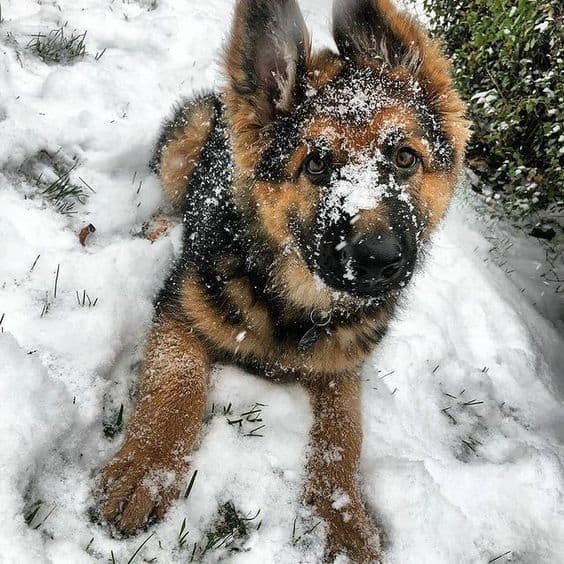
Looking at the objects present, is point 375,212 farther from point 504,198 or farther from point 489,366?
point 504,198

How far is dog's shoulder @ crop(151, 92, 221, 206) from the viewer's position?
153 inches

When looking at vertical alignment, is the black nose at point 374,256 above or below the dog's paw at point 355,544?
above

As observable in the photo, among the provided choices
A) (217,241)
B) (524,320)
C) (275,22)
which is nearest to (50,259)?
(217,241)

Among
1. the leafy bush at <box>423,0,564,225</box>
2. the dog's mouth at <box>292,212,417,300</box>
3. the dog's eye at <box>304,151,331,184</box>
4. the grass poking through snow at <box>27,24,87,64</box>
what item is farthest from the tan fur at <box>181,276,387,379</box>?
the grass poking through snow at <box>27,24,87,64</box>

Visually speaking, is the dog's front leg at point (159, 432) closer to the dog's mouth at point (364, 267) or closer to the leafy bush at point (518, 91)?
the dog's mouth at point (364, 267)

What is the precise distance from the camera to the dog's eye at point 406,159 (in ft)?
8.00

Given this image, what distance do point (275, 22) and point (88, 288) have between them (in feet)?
5.34

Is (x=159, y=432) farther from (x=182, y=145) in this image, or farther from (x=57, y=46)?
(x=57, y=46)

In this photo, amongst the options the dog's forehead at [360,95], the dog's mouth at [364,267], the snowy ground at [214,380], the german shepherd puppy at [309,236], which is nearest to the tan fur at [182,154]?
the snowy ground at [214,380]

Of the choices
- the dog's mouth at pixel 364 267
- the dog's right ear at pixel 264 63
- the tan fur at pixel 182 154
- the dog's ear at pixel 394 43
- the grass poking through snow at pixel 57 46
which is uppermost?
the dog's ear at pixel 394 43

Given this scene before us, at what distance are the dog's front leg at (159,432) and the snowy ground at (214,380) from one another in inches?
3.4

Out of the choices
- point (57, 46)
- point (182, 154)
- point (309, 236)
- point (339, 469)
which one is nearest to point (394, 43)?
point (309, 236)

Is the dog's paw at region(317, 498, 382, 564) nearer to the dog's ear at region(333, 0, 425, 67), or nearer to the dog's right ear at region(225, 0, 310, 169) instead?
the dog's right ear at region(225, 0, 310, 169)

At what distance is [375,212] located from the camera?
2.21 meters
